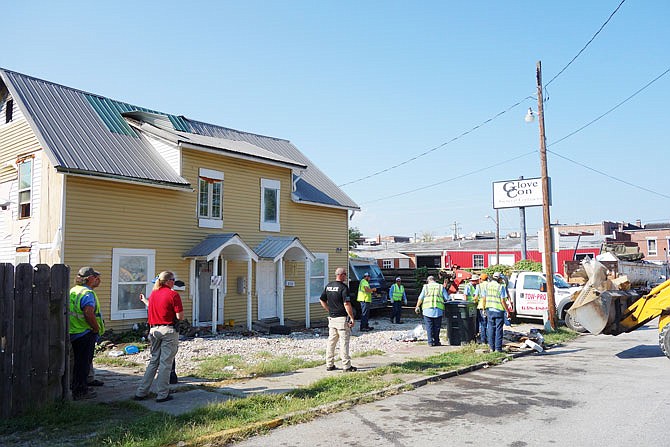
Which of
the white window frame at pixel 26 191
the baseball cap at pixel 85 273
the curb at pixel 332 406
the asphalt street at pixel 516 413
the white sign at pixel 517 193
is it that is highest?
the white sign at pixel 517 193

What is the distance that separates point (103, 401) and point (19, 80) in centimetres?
1199

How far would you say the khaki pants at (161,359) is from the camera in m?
7.38

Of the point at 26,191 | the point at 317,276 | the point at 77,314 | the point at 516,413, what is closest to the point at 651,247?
the point at 317,276

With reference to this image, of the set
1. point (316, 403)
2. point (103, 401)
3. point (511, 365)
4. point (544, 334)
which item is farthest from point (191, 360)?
point (544, 334)

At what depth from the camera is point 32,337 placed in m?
6.74

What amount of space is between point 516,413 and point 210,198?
12.2 metres

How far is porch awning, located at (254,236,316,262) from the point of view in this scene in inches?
685

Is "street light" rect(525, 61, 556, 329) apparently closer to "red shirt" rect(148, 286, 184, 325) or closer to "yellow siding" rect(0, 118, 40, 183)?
"red shirt" rect(148, 286, 184, 325)

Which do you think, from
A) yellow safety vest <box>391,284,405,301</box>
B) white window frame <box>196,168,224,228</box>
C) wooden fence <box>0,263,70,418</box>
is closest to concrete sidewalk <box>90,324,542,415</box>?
wooden fence <box>0,263,70,418</box>

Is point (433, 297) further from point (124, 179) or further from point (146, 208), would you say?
point (124, 179)

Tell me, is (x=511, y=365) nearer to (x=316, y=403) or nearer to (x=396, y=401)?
(x=396, y=401)

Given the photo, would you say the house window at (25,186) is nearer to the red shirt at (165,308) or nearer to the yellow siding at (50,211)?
the yellow siding at (50,211)

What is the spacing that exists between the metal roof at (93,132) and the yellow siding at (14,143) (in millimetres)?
661

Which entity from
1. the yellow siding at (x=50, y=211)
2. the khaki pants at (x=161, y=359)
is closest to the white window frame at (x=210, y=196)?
the yellow siding at (x=50, y=211)
